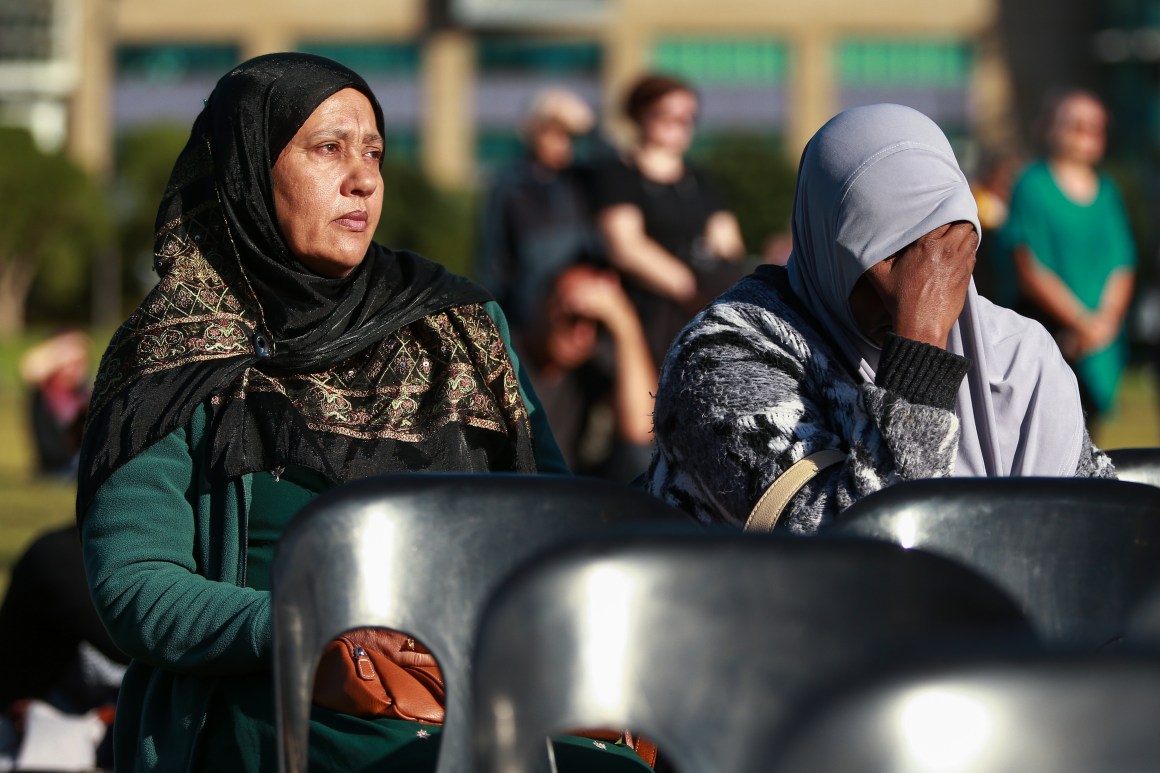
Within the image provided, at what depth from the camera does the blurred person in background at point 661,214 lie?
19.5 feet

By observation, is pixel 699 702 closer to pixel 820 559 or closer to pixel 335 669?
pixel 820 559

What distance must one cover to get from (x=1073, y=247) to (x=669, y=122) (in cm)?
169

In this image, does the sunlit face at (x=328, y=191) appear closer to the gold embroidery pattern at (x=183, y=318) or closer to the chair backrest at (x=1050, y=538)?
the gold embroidery pattern at (x=183, y=318)

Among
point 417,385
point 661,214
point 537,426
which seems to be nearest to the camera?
point 417,385

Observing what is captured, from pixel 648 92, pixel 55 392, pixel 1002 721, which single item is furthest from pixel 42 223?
pixel 1002 721

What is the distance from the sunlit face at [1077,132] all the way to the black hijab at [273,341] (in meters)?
4.34

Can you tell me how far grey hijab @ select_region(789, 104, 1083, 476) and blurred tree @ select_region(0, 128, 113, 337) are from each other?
150 feet

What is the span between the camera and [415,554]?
171cm

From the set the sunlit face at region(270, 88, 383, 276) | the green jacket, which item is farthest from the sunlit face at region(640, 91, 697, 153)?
the green jacket

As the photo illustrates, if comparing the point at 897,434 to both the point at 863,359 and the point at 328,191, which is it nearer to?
the point at 863,359

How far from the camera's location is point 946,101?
55.5m

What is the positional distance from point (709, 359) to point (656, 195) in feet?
12.5

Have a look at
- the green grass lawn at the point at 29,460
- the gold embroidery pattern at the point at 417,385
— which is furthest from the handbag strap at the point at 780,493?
the green grass lawn at the point at 29,460

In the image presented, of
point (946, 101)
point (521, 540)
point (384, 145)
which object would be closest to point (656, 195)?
point (384, 145)
